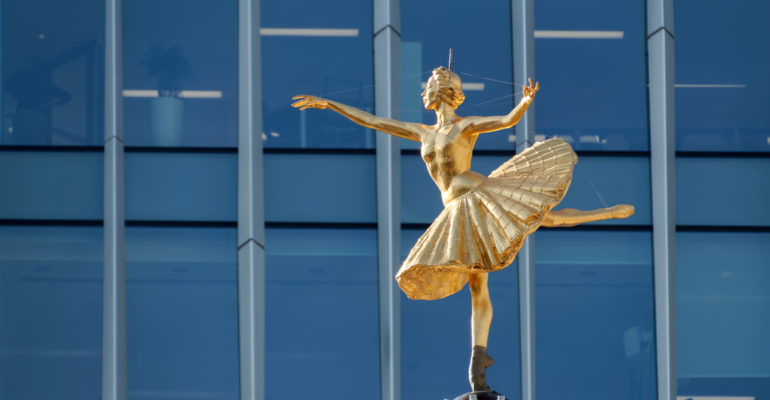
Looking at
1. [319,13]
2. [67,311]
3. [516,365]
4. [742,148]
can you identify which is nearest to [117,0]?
[319,13]

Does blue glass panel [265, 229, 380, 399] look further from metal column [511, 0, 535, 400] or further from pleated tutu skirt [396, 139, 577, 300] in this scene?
pleated tutu skirt [396, 139, 577, 300]

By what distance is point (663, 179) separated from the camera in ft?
62.3

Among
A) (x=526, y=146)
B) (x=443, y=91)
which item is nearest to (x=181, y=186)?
(x=526, y=146)

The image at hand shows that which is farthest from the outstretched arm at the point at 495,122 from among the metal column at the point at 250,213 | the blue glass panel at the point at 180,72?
the blue glass panel at the point at 180,72

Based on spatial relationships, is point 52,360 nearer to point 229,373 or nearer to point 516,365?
point 229,373

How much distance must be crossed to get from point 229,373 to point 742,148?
7602 millimetres

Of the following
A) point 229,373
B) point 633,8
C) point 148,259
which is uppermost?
point 633,8

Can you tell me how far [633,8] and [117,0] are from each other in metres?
7.08

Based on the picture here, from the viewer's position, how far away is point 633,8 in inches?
768

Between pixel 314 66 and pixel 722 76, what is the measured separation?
5.64 meters

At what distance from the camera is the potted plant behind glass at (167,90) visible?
19.4 m

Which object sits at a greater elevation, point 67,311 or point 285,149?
point 285,149

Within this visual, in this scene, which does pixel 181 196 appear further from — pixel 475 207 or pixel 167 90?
pixel 475 207

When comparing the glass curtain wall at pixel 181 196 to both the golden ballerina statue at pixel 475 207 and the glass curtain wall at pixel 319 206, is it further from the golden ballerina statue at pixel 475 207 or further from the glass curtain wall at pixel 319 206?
the golden ballerina statue at pixel 475 207
